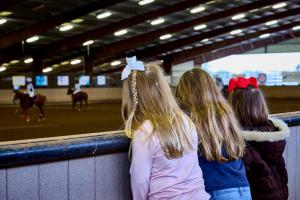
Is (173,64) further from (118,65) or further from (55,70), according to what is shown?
(55,70)

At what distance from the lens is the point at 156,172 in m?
2.35

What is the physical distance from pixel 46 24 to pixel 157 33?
30.8 ft

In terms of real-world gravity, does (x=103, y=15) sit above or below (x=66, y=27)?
above

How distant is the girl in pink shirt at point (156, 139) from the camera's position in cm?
231

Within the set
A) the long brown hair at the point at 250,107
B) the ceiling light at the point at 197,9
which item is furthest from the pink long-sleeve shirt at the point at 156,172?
the ceiling light at the point at 197,9

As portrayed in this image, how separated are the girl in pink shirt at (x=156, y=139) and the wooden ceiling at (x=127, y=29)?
17.7 m

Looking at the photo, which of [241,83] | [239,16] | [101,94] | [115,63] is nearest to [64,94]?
[101,94]

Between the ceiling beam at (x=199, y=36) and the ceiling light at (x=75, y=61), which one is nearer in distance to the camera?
the ceiling beam at (x=199, y=36)

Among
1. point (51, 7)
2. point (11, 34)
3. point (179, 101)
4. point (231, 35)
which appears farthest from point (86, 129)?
point (231, 35)

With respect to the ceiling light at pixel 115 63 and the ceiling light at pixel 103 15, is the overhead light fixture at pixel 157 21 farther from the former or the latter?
the ceiling light at pixel 115 63

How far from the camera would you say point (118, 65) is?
42156 millimetres

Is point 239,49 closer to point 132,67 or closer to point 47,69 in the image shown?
point 47,69

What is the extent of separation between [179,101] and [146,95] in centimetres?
52

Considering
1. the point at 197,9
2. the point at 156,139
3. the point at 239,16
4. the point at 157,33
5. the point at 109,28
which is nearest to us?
the point at 156,139
